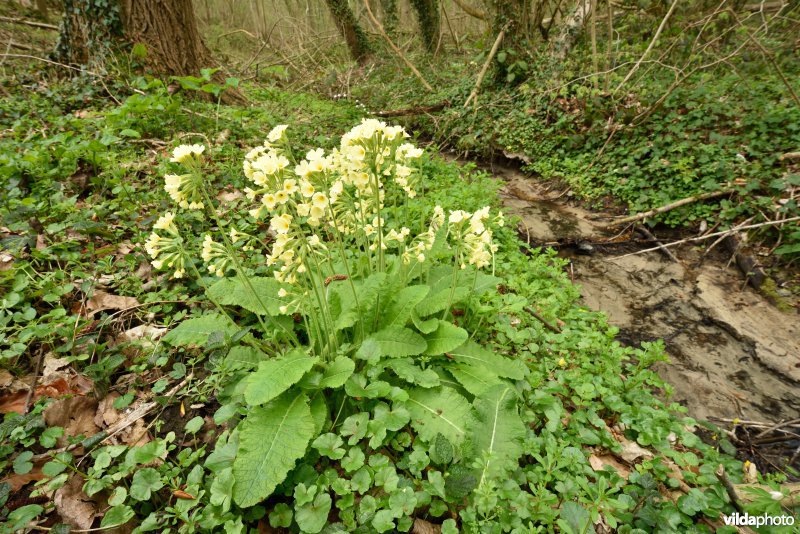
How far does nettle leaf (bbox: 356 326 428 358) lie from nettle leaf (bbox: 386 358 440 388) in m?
0.05

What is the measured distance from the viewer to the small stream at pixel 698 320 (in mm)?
3043

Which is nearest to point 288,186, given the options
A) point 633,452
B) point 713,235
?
point 633,452

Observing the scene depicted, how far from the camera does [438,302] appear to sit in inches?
97.4

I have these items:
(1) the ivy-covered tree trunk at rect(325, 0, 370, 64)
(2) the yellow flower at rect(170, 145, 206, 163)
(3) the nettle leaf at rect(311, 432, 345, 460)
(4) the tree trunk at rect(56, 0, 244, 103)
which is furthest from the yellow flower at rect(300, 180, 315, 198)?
(1) the ivy-covered tree trunk at rect(325, 0, 370, 64)

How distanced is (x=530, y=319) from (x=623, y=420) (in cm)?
99

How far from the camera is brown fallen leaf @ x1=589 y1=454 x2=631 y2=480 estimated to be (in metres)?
2.04

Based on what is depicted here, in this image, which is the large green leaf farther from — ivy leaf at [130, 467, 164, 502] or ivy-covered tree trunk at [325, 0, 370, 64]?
ivy-covered tree trunk at [325, 0, 370, 64]

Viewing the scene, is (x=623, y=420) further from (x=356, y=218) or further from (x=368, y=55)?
(x=368, y=55)

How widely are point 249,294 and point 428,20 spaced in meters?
11.6

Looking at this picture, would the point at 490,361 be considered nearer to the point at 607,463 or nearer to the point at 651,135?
the point at 607,463

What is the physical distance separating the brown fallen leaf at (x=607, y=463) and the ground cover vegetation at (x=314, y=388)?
2 cm

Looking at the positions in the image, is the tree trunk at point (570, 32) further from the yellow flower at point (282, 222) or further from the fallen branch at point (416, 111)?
the yellow flower at point (282, 222)

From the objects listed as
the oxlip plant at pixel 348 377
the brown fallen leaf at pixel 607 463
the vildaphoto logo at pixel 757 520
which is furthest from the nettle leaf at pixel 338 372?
the vildaphoto logo at pixel 757 520

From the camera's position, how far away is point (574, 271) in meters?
4.39
